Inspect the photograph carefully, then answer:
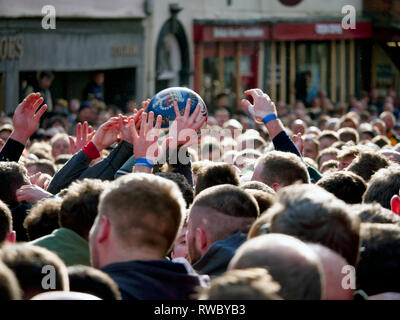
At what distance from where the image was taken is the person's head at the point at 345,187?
544 centimetres

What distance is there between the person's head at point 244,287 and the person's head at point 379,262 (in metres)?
1.17

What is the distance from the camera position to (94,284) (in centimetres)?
312

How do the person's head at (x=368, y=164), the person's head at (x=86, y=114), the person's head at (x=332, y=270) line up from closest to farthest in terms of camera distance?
the person's head at (x=332, y=270), the person's head at (x=368, y=164), the person's head at (x=86, y=114)

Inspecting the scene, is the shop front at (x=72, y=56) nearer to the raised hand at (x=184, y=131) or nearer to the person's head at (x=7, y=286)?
the raised hand at (x=184, y=131)

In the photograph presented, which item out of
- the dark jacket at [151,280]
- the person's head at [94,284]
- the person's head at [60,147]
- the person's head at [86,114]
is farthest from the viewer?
the person's head at [86,114]

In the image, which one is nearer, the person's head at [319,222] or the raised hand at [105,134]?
the person's head at [319,222]

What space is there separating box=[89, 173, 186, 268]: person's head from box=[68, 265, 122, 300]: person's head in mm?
327

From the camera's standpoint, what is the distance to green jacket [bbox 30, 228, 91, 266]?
394 cm

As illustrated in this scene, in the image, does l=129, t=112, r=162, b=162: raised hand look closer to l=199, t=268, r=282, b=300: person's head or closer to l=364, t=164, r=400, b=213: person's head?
l=364, t=164, r=400, b=213: person's head

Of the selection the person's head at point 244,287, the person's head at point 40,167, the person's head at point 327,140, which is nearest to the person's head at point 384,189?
the person's head at point 244,287

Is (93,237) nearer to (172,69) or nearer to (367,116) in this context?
(367,116)

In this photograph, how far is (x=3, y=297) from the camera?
2670 millimetres

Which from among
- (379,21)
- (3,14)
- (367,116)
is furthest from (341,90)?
(3,14)
